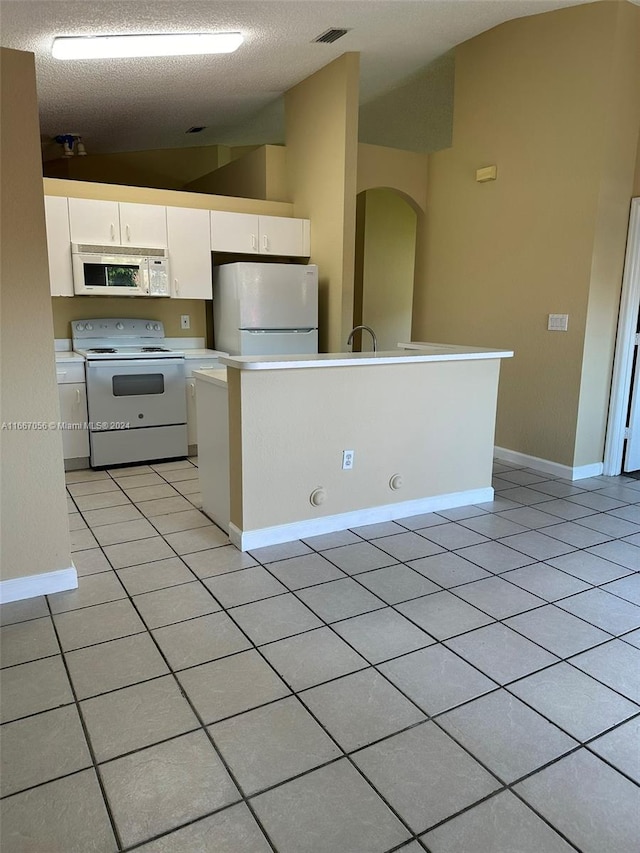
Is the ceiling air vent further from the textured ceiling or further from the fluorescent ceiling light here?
the fluorescent ceiling light

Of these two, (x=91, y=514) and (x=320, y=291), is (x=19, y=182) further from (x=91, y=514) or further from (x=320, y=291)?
(x=320, y=291)

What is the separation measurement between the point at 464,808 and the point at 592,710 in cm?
63

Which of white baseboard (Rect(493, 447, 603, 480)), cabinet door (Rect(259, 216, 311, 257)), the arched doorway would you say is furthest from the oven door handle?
the arched doorway

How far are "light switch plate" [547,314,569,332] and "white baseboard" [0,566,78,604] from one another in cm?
355

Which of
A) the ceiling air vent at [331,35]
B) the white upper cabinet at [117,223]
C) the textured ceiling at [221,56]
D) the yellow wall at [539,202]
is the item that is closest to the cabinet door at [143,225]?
the white upper cabinet at [117,223]

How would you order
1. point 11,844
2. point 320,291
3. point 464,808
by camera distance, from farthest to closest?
point 320,291
point 464,808
point 11,844

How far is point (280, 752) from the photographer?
1.73 m

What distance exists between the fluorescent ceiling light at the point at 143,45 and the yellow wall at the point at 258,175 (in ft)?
5.19

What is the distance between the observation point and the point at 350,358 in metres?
3.22

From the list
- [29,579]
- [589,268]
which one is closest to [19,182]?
[29,579]

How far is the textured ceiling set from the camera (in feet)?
11.1

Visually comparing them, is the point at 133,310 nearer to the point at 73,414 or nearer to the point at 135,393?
the point at 135,393

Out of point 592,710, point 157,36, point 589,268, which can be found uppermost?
point 157,36

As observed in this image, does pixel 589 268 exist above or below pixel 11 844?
above
